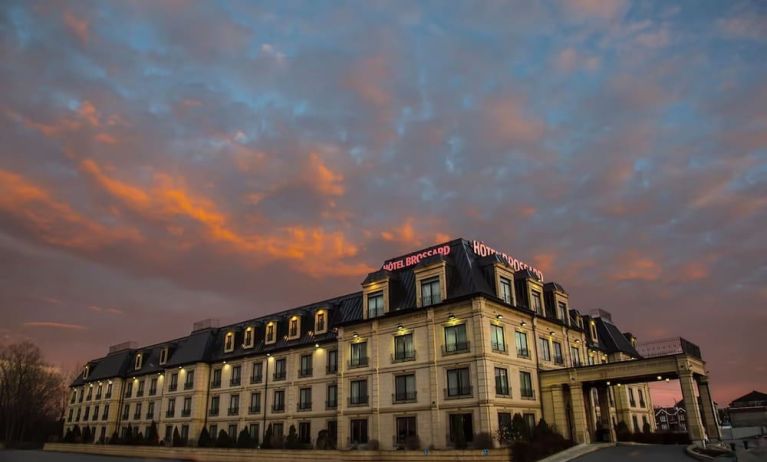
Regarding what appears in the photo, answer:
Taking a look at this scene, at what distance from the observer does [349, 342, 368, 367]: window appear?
42834mm

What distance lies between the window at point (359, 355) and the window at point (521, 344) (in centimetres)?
1248

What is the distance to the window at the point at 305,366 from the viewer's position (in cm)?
4953

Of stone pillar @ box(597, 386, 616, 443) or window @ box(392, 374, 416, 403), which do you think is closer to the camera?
window @ box(392, 374, 416, 403)

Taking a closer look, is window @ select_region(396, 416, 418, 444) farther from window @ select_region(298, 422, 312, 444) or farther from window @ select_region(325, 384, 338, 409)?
window @ select_region(298, 422, 312, 444)

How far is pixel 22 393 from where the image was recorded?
8794 centimetres

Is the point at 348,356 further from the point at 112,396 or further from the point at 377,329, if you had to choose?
the point at 112,396

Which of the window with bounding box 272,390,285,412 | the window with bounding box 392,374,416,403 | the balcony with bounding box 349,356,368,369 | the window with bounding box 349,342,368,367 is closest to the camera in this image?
the window with bounding box 392,374,416,403

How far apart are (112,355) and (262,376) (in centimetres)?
4099

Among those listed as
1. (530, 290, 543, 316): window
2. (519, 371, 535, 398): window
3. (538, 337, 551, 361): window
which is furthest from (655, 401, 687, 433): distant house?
(519, 371, 535, 398): window

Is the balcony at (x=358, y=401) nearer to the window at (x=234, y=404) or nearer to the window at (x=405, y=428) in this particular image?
the window at (x=405, y=428)

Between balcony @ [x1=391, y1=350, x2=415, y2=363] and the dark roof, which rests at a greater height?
the dark roof

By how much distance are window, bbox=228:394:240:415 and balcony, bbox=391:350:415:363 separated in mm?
23658

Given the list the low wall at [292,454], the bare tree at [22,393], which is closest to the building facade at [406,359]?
the low wall at [292,454]

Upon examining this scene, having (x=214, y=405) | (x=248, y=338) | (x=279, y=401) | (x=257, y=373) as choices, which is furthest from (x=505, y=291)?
(x=214, y=405)
